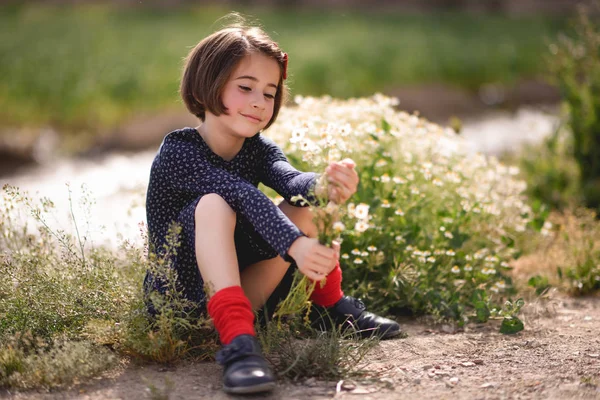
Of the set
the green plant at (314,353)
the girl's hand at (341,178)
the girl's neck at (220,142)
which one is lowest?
the green plant at (314,353)

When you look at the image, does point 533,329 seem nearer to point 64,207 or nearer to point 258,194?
point 258,194

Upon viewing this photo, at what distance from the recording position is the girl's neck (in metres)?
2.64

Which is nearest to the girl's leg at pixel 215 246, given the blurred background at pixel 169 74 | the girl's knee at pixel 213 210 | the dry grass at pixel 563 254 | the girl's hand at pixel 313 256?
the girl's knee at pixel 213 210

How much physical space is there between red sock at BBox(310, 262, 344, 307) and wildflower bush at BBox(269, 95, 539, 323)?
300mm

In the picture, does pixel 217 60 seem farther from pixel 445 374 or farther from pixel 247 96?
pixel 445 374

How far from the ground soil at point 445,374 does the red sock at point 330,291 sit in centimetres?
25

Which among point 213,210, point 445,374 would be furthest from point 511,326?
point 213,210

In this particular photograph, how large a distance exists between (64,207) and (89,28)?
6.59 metres

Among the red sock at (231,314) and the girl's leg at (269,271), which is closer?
the red sock at (231,314)

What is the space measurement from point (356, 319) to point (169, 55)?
7.20 metres

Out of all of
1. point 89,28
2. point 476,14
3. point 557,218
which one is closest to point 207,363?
point 557,218

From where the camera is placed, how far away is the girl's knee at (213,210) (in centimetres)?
230

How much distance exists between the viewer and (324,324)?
2652mm

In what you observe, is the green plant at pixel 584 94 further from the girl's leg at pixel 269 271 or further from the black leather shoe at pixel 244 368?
the black leather shoe at pixel 244 368
